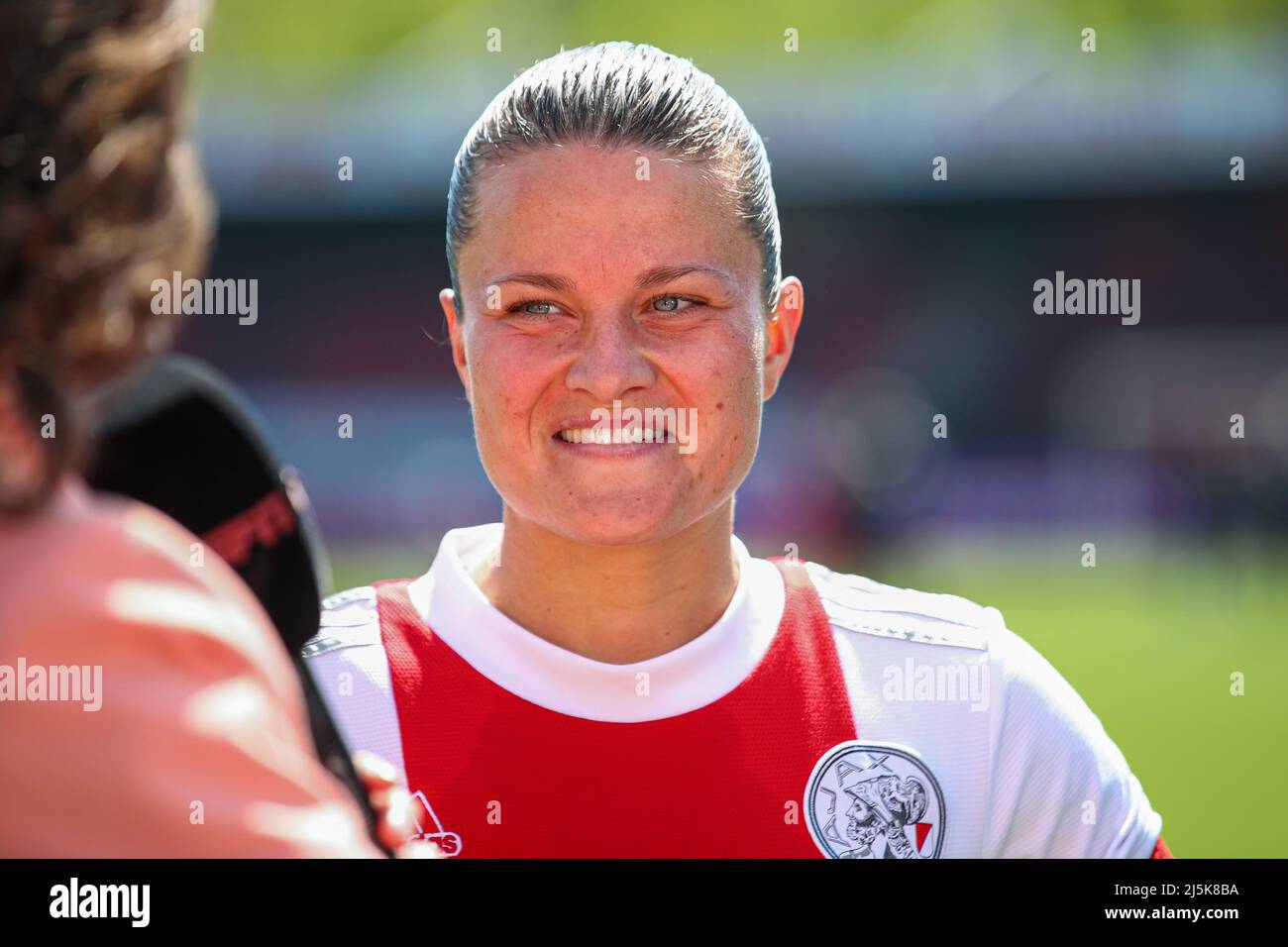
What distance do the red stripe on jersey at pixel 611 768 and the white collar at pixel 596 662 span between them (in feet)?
0.05

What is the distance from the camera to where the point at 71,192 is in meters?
0.79

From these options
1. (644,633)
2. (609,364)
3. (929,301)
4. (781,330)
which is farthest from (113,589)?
(929,301)

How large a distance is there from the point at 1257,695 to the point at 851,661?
7.24 m

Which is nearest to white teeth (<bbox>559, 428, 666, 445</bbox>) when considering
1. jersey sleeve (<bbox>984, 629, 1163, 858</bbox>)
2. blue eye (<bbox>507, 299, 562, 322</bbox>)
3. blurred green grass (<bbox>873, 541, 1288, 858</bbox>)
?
blue eye (<bbox>507, 299, 562, 322</bbox>)

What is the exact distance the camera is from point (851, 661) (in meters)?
1.83

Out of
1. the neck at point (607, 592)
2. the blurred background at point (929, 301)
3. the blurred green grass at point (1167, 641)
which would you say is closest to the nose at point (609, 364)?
the neck at point (607, 592)

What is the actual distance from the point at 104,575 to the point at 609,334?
3.03ft

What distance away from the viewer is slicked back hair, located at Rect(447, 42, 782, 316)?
5.48 ft

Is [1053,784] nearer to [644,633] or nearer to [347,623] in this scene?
[644,633]

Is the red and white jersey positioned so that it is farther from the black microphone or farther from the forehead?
the black microphone

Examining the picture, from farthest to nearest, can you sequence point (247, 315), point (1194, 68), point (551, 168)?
1. point (1194, 68)
2. point (247, 315)
3. point (551, 168)
